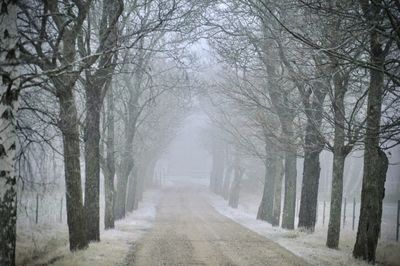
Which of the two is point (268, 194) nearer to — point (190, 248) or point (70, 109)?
point (190, 248)

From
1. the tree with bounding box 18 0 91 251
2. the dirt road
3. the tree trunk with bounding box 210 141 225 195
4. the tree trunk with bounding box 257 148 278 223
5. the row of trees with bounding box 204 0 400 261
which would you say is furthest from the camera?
the tree trunk with bounding box 210 141 225 195

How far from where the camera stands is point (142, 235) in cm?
2020

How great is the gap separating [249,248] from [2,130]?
1028cm

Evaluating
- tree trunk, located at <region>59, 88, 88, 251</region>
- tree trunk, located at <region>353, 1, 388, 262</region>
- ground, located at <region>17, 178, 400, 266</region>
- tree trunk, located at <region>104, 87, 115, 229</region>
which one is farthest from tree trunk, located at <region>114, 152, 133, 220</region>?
tree trunk, located at <region>353, 1, 388, 262</region>

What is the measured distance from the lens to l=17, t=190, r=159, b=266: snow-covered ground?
43.2 ft

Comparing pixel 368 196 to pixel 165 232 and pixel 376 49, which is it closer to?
pixel 376 49

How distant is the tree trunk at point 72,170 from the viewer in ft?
42.3

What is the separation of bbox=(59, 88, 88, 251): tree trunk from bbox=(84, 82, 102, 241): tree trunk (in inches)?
49.2

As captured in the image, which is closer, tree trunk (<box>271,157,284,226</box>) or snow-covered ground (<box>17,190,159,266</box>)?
snow-covered ground (<box>17,190,159,266</box>)

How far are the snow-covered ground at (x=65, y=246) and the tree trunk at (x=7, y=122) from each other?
2.10 meters

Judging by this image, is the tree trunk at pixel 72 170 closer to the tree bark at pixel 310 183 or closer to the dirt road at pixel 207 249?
the dirt road at pixel 207 249

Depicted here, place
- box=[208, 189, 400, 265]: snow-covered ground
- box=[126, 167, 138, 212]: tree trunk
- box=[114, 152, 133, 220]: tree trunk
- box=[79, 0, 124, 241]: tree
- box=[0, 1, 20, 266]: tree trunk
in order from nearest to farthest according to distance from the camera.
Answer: box=[0, 1, 20, 266]: tree trunk → box=[208, 189, 400, 265]: snow-covered ground → box=[79, 0, 124, 241]: tree → box=[114, 152, 133, 220]: tree trunk → box=[126, 167, 138, 212]: tree trunk

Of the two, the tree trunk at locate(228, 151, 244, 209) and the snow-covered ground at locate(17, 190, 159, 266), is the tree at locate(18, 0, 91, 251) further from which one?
the tree trunk at locate(228, 151, 244, 209)

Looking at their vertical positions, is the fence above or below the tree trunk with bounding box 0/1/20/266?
below
